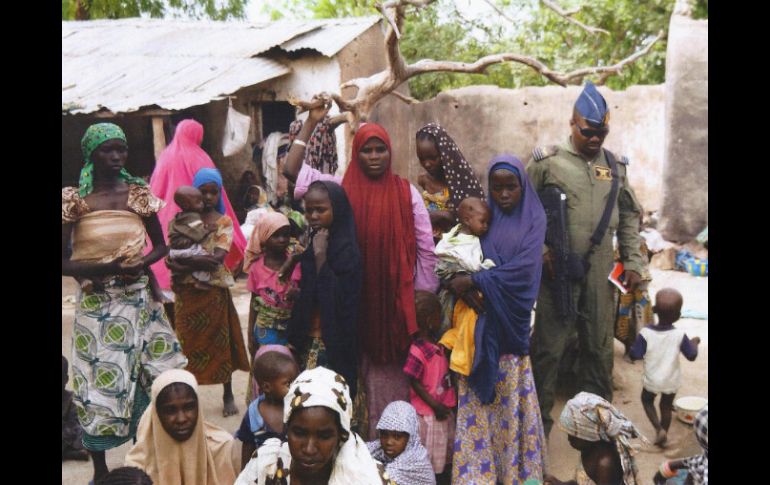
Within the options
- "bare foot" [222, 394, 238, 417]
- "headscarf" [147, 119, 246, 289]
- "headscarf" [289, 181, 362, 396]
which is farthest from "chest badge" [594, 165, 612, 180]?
"headscarf" [147, 119, 246, 289]

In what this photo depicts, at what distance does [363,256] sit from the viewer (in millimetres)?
4156

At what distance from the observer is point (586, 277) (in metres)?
4.70

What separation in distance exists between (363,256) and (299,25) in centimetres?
863

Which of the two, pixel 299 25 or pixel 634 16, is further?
pixel 634 16

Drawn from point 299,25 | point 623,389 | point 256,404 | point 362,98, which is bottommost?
point 623,389

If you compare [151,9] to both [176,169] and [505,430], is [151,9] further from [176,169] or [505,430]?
[505,430]

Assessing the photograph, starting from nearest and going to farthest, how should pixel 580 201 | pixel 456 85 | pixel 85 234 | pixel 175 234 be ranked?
pixel 85 234
pixel 580 201
pixel 175 234
pixel 456 85

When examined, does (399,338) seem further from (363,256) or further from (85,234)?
(85,234)

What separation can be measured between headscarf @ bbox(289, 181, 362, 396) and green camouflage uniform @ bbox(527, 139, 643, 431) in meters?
1.21

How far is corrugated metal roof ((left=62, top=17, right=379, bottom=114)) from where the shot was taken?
10.3 metres

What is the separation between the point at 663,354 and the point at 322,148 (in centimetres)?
248

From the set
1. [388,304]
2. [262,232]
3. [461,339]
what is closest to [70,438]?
[262,232]

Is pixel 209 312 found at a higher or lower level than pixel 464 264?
lower

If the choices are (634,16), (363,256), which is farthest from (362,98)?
(634,16)
